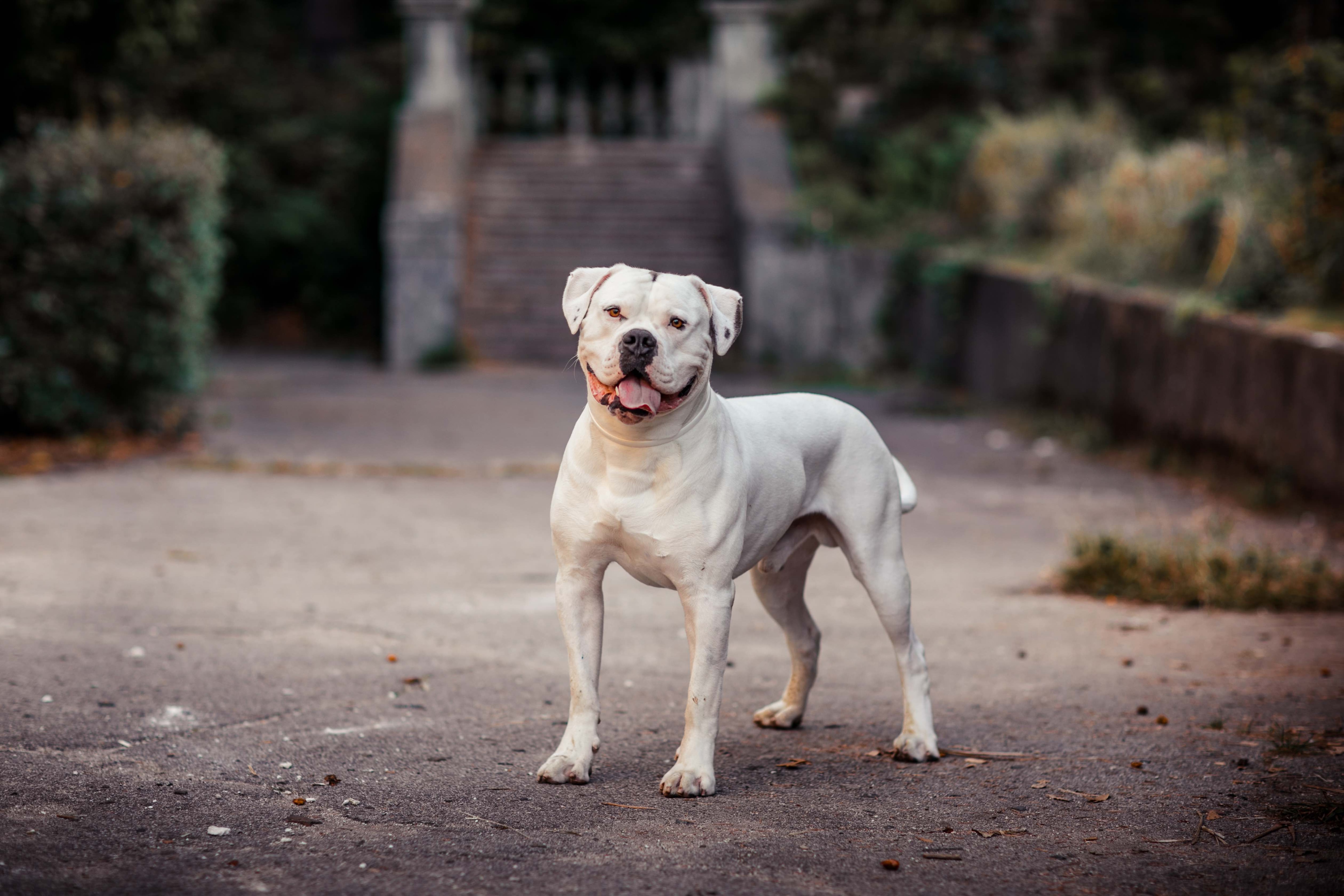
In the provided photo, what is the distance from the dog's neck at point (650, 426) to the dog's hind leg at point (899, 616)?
77 cm

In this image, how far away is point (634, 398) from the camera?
13.6ft

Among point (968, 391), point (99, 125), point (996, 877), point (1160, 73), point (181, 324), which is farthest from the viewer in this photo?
point (1160, 73)

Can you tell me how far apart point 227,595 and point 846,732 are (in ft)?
10.4

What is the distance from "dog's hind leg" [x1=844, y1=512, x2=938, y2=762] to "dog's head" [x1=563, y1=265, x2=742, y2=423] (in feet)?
2.82

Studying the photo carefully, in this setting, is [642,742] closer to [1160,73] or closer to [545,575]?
[545,575]

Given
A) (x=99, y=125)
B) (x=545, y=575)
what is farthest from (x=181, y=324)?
(x=545, y=575)

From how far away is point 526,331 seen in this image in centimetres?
1773

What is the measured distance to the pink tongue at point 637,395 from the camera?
4.13 m

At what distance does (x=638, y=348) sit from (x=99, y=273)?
306 inches

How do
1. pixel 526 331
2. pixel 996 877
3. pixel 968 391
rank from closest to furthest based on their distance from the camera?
pixel 996 877 < pixel 968 391 < pixel 526 331

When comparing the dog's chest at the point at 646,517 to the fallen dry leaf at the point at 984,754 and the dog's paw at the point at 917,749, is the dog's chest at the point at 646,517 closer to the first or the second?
the dog's paw at the point at 917,749

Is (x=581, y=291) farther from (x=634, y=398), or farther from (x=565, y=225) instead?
(x=565, y=225)

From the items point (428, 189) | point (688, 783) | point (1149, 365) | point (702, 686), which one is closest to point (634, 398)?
point (702, 686)

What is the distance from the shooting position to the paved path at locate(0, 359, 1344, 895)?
12.6ft
